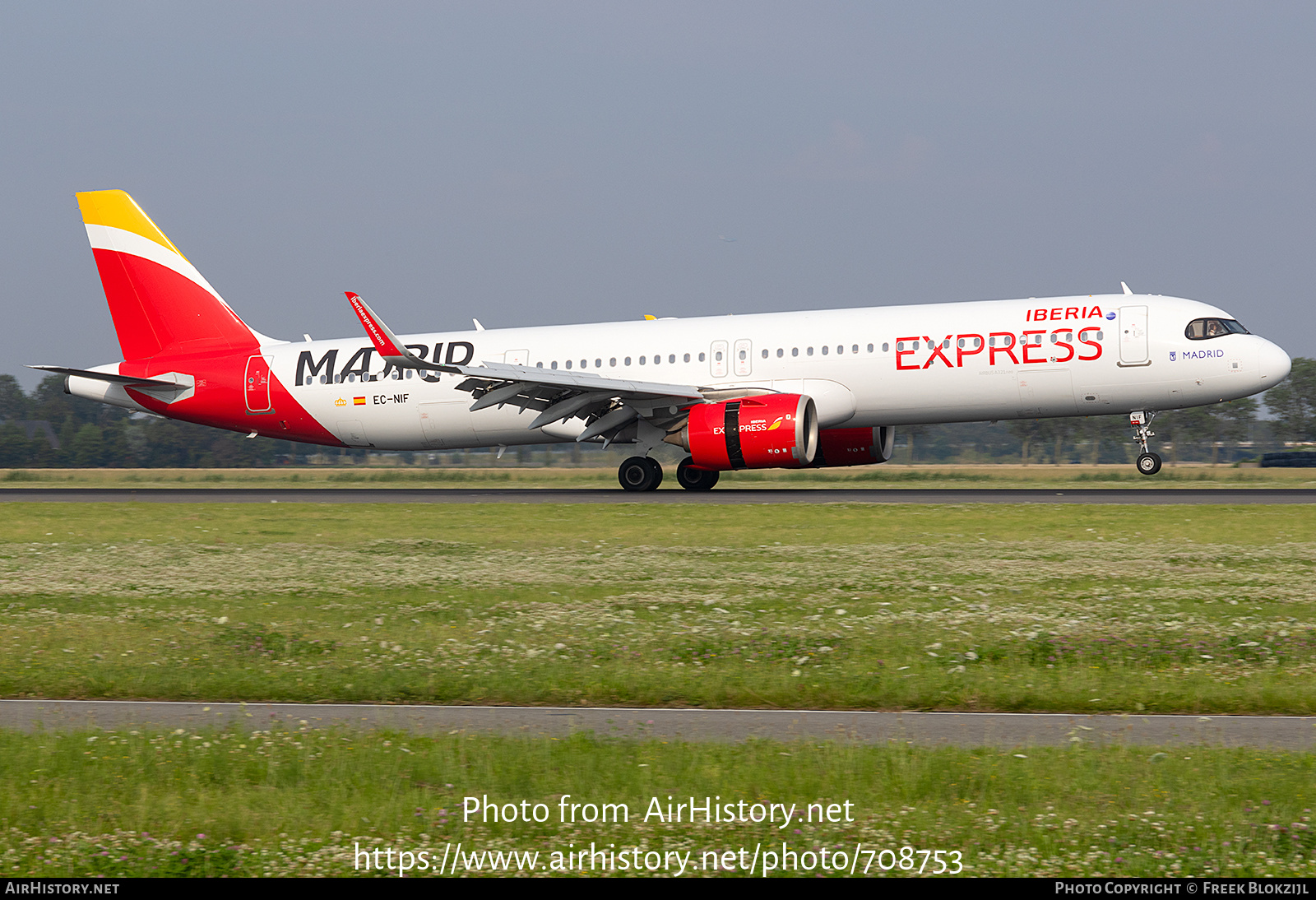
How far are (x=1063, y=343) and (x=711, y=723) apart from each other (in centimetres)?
2036

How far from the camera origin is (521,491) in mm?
31781

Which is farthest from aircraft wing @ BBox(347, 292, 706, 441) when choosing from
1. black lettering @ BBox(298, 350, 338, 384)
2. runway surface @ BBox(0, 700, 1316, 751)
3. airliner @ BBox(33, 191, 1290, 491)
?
runway surface @ BBox(0, 700, 1316, 751)

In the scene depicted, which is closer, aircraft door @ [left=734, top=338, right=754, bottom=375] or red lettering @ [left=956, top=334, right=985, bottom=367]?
red lettering @ [left=956, top=334, right=985, bottom=367]

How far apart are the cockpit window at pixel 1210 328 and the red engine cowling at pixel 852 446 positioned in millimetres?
7120

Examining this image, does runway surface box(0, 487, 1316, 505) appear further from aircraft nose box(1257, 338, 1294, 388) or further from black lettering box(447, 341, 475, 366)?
black lettering box(447, 341, 475, 366)

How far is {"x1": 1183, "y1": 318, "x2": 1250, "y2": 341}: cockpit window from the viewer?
2577 cm

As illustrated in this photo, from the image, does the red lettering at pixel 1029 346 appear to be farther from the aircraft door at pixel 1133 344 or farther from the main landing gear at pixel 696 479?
the main landing gear at pixel 696 479

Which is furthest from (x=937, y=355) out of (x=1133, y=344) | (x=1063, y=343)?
(x=1133, y=344)

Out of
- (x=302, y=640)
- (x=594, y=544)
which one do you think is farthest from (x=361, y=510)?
(x=302, y=640)

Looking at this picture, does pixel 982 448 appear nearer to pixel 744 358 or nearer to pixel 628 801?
pixel 744 358

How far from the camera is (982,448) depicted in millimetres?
94000

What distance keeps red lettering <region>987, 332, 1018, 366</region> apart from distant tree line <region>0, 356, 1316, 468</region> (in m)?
43.5

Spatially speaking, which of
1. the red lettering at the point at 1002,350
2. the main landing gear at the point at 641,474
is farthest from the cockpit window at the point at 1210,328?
the main landing gear at the point at 641,474

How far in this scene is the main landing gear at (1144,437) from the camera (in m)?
27.0
